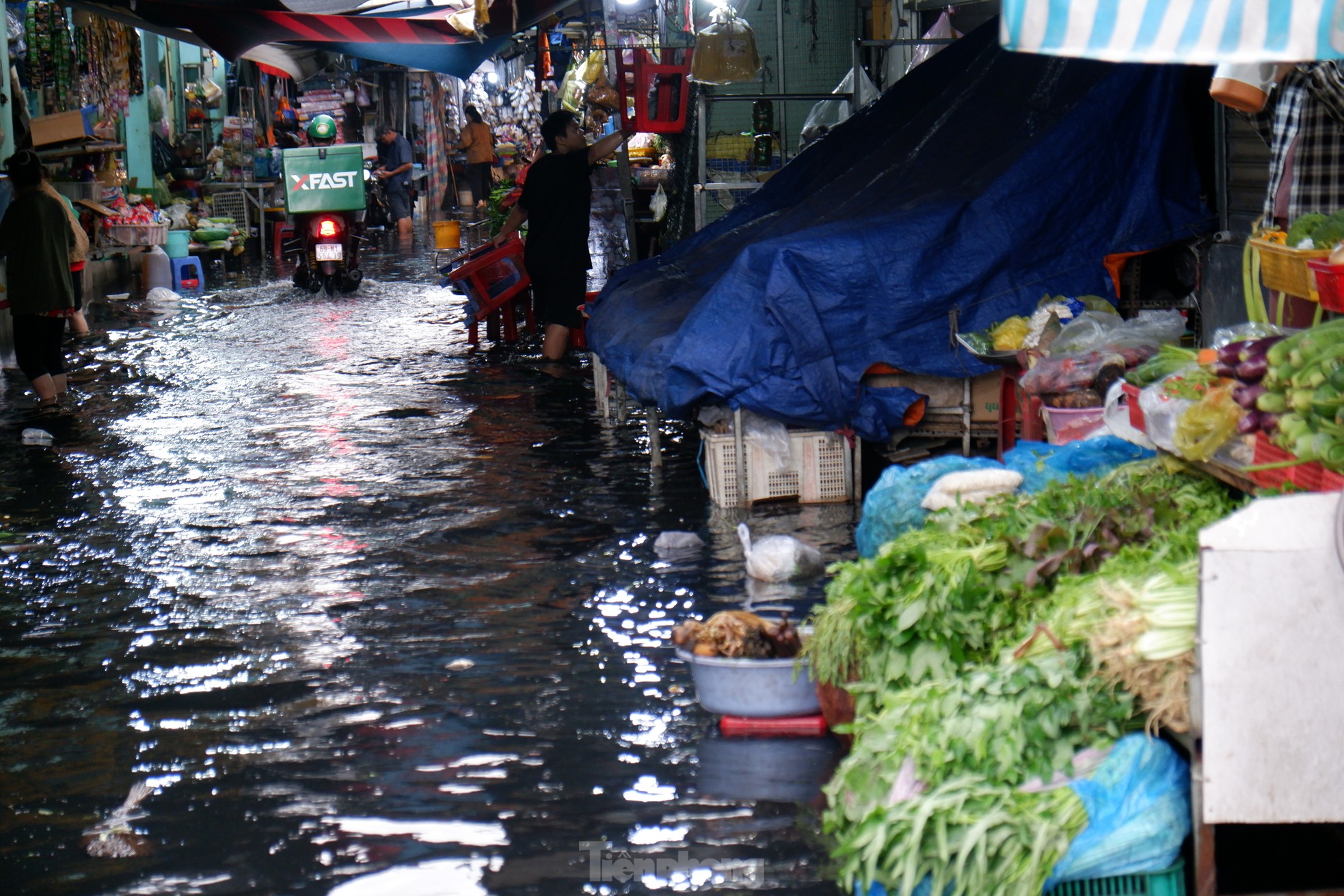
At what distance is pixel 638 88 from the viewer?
37.5 feet

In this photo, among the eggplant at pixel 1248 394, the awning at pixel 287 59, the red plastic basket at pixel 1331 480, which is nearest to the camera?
the red plastic basket at pixel 1331 480

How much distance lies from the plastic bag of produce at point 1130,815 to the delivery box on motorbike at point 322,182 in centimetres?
1483

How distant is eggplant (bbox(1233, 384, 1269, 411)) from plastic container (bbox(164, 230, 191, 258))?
16553mm

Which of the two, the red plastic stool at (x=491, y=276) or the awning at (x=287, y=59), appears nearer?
the red plastic stool at (x=491, y=276)

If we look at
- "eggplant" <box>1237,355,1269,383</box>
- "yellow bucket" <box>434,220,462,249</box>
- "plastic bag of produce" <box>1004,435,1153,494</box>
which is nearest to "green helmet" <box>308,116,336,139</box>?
"yellow bucket" <box>434,220,462,249</box>

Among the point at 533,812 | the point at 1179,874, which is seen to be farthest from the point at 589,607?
the point at 1179,874

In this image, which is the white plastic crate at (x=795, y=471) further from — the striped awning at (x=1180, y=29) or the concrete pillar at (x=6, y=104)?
the concrete pillar at (x=6, y=104)

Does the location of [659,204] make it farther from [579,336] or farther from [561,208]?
[561,208]

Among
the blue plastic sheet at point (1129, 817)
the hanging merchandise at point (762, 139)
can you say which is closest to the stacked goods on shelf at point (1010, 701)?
the blue plastic sheet at point (1129, 817)

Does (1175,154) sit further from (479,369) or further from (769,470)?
(479,369)

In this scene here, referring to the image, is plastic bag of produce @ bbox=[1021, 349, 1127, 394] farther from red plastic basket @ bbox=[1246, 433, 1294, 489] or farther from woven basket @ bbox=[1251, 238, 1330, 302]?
red plastic basket @ bbox=[1246, 433, 1294, 489]

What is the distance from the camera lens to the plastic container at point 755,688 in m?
4.31

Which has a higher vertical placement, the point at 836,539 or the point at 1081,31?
the point at 1081,31

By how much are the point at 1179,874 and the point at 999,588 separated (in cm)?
93
